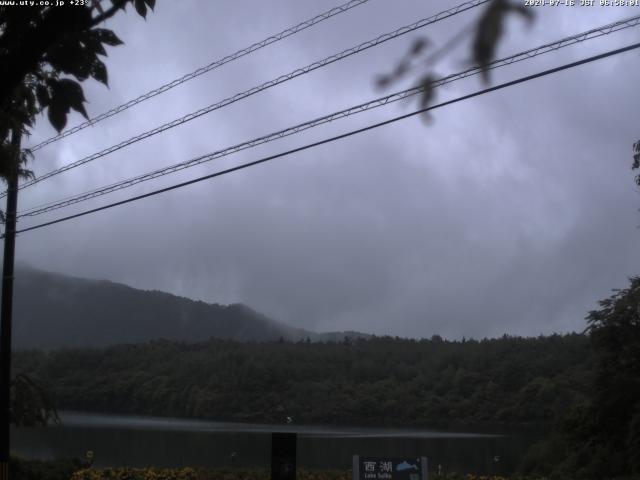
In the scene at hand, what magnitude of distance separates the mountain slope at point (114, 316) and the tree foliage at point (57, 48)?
334ft

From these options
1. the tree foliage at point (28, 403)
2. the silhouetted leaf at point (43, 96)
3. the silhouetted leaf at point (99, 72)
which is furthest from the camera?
the tree foliage at point (28, 403)

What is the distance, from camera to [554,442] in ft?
99.3

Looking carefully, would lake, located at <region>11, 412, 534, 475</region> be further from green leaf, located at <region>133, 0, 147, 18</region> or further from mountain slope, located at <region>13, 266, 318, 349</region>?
mountain slope, located at <region>13, 266, 318, 349</region>

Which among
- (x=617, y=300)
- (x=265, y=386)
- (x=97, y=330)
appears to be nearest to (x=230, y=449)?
(x=617, y=300)

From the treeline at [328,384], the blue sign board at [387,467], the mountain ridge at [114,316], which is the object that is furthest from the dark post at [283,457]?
the mountain ridge at [114,316]

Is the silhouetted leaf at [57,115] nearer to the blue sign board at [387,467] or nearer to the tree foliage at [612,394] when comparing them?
the blue sign board at [387,467]

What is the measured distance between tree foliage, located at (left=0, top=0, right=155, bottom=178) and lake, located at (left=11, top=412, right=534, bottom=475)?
19.4 meters

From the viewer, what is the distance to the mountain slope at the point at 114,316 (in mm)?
110812

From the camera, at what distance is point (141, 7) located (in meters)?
5.57

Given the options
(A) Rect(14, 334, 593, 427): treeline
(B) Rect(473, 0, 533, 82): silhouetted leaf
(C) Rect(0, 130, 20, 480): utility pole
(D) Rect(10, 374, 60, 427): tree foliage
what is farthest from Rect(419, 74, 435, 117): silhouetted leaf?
(A) Rect(14, 334, 593, 427): treeline

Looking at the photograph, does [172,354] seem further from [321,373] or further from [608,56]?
[608,56]

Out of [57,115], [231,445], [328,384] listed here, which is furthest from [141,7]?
[328,384]

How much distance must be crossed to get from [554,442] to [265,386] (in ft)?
71.3

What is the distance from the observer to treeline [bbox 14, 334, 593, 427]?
43719 mm
